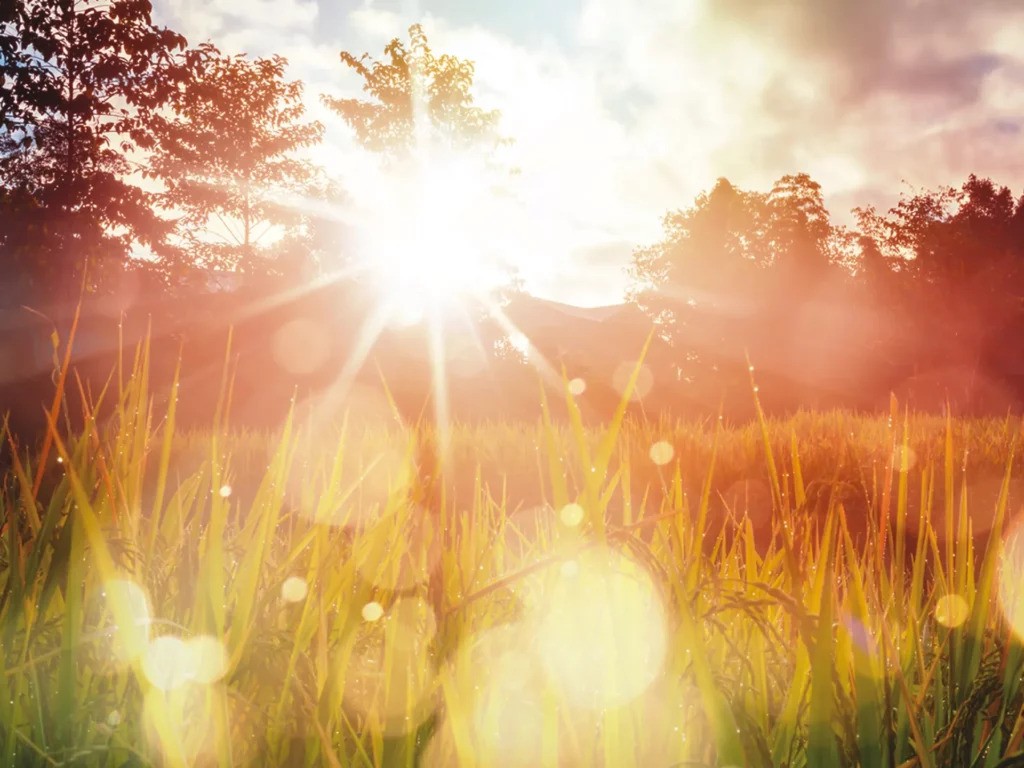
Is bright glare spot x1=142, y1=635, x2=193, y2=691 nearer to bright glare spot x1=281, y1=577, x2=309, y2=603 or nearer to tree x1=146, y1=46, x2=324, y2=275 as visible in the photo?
bright glare spot x1=281, y1=577, x2=309, y2=603

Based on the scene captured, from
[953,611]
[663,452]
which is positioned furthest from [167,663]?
[663,452]

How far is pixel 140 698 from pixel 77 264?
16757mm

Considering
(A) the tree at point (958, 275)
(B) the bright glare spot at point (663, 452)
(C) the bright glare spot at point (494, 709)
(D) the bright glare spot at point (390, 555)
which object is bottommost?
(C) the bright glare spot at point (494, 709)

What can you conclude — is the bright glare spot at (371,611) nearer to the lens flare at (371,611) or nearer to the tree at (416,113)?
the lens flare at (371,611)

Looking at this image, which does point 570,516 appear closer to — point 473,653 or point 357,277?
point 473,653

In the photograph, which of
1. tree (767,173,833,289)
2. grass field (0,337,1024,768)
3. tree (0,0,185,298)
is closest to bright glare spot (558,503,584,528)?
grass field (0,337,1024,768)

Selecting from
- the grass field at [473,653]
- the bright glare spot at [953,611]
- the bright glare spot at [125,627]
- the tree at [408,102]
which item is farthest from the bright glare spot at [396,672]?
the tree at [408,102]

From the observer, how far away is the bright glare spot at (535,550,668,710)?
0.98 m

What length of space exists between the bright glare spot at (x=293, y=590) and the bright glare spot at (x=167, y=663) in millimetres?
237

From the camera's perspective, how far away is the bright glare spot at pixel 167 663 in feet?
3.26

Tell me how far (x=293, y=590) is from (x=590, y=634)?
56 centimetres

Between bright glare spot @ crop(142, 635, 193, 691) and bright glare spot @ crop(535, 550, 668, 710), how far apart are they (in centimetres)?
48

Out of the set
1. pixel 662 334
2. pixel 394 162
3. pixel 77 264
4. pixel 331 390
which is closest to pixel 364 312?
pixel 331 390

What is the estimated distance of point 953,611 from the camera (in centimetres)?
133
